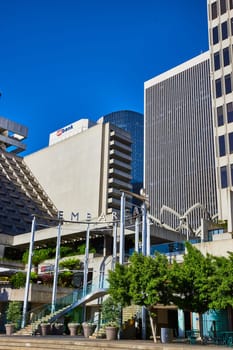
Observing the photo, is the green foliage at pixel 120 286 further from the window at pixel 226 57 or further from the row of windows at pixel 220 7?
the row of windows at pixel 220 7


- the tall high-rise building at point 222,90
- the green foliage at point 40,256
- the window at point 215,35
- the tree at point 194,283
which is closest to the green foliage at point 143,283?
the tree at point 194,283

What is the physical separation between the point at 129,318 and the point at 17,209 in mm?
76238

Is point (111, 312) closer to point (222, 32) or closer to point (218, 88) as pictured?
point (218, 88)

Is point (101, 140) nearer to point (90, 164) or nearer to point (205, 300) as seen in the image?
point (90, 164)

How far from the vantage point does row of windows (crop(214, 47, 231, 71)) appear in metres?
56.2

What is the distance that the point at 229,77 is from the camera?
55125mm

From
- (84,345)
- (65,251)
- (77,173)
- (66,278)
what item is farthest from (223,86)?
(77,173)

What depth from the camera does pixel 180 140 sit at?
154875mm

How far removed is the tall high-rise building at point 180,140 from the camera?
476 ft

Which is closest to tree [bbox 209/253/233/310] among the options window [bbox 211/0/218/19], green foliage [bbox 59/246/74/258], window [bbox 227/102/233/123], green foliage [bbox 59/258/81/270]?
window [bbox 227/102/233/123]

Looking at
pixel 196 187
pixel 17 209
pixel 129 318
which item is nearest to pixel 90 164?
pixel 17 209

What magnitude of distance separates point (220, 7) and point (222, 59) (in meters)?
7.55

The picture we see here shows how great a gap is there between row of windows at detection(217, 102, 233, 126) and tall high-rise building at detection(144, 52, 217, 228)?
279ft

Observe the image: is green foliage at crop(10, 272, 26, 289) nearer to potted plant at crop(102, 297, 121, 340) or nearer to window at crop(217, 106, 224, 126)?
potted plant at crop(102, 297, 121, 340)
